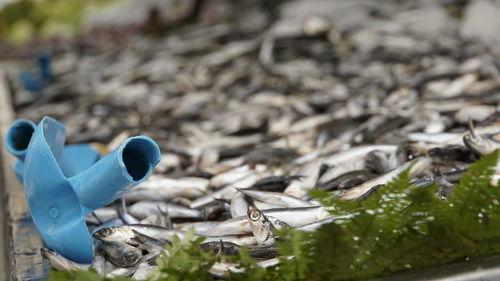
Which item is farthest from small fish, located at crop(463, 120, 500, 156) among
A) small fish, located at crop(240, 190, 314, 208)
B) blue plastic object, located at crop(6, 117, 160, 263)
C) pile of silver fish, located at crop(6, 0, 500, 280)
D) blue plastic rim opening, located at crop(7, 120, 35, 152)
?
blue plastic rim opening, located at crop(7, 120, 35, 152)

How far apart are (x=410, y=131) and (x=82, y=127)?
10.2ft

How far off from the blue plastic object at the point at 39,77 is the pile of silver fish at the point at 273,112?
0.23 m

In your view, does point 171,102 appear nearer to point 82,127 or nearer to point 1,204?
point 82,127

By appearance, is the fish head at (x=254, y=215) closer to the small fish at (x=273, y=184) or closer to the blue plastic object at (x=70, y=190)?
the blue plastic object at (x=70, y=190)

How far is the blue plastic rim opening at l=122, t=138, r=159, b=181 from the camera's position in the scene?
2.76m

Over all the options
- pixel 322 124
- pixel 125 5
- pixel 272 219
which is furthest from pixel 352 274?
Result: pixel 125 5

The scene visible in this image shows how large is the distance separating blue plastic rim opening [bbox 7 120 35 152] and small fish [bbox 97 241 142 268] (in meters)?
0.87

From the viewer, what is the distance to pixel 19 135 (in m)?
3.51

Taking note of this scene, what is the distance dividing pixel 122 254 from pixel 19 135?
3.29 ft

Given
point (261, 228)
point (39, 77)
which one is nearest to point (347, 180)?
point (261, 228)

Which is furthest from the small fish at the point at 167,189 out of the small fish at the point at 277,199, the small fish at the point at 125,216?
the small fish at the point at 277,199

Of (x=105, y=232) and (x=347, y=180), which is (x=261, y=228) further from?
(x=347, y=180)

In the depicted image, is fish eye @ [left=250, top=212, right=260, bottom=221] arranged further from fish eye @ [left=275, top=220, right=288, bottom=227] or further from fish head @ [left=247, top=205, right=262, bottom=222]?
fish eye @ [left=275, top=220, right=288, bottom=227]

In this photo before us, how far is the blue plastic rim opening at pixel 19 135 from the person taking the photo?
347 centimetres
